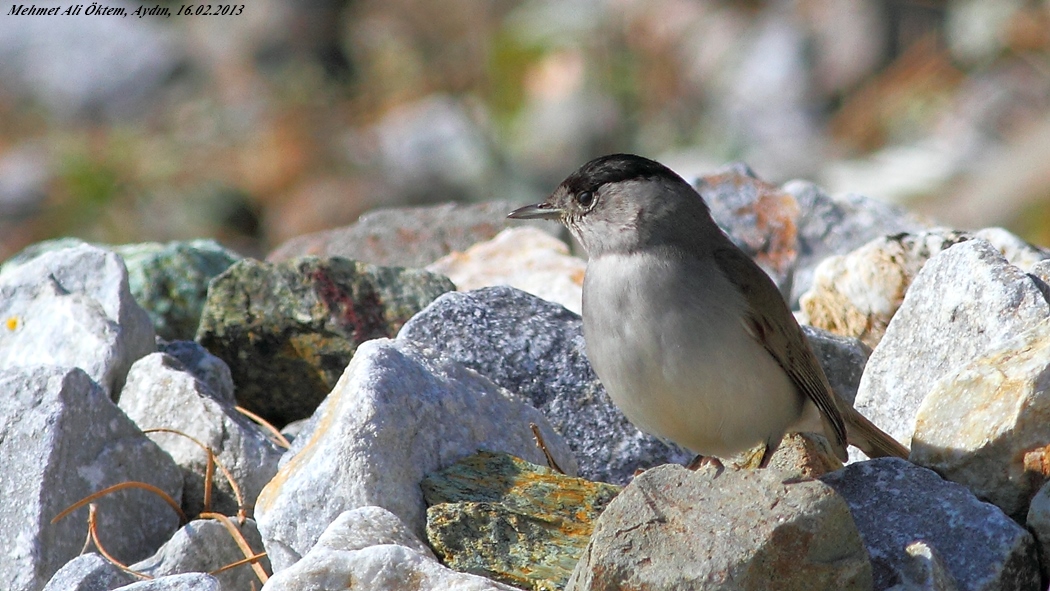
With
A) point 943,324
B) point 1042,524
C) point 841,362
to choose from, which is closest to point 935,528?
point 1042,524

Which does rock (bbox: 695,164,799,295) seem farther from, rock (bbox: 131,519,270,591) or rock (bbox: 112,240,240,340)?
rock (bbox: 131,519,270,591)

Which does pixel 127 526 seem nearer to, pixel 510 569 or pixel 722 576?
pixel 510 569

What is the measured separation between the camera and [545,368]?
4.84 metres

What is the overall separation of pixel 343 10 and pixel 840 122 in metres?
6.29

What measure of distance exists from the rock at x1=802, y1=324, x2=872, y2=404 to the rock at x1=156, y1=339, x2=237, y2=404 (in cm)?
222

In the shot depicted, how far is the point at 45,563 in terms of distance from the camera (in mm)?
4102

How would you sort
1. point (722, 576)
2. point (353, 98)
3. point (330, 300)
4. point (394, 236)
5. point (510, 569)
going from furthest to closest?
point (353, 98), point (394, 236), point (330, 300), point (510, 569), point (722, 576)

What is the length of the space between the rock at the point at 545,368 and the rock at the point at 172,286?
5.08ft

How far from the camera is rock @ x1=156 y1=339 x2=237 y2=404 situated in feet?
16.9

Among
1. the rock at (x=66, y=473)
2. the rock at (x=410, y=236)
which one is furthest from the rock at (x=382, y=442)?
the rock at (x=410, y=236)

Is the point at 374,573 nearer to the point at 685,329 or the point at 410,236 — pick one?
the point at 685,329

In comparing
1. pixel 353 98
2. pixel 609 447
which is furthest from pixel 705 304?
pixel 353 98

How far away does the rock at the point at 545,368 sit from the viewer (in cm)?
476

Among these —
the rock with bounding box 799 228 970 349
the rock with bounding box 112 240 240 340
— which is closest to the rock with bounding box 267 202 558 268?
the rock with bounding box 112 240 240 340
